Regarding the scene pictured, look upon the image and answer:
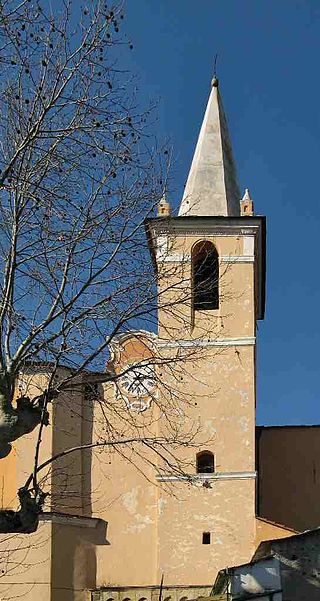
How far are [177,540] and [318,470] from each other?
452 cm

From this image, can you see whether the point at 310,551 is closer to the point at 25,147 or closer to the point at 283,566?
the point at 283,566

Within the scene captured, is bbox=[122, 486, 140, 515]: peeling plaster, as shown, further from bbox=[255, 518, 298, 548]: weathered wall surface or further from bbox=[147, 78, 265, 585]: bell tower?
bbox=[255, 518, 298, 548]: weathered wall surface

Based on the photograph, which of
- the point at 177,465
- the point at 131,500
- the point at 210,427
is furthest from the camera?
the point at 131,500

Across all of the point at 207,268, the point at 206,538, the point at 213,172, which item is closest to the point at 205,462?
the point at 206,538

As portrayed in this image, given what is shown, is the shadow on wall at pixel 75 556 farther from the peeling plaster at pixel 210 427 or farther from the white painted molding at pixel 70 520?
the peeling plaster at pixel 210 427

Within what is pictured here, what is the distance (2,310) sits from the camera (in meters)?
11.3

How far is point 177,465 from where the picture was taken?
21766mm

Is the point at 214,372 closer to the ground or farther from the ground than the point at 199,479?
farther from the ground

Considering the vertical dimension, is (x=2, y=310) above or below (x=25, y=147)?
below

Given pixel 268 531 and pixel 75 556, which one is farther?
pixel 75 556

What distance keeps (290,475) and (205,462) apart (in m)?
3.14

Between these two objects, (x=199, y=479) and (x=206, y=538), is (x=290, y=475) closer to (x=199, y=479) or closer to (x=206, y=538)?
(x=199, y=479)

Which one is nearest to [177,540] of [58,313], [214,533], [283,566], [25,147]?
[214,533]

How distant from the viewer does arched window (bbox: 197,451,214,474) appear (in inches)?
875
